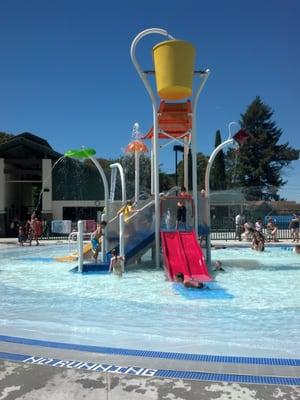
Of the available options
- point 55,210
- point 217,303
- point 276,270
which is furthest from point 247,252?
point 55,210

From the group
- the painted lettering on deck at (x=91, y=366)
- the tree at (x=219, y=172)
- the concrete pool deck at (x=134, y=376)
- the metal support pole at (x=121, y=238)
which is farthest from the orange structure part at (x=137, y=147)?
the tree at (x=219, y=172)

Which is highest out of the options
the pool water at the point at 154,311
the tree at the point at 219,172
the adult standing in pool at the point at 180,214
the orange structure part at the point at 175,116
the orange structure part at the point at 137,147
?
the tree at the point at 219,172

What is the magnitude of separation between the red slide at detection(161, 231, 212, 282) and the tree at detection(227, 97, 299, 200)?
180ft

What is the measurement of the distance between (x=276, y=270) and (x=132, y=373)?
10.3 meters

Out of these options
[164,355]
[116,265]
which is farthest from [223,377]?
[116,265]

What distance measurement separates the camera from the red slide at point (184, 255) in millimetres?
11419

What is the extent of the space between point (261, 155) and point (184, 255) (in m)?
58.7

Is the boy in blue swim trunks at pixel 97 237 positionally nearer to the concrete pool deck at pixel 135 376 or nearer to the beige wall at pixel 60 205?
the concrete pool deck at pixel 135 376

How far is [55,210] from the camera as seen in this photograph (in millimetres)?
37781

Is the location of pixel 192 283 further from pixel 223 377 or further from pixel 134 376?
pixel 134 376

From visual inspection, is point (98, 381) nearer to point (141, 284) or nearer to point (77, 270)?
point (141, 284)

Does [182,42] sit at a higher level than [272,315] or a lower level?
higher

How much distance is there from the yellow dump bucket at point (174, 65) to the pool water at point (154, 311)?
5.01m

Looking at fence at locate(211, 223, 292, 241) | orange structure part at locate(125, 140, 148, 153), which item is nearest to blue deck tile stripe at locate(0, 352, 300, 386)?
orange structure part at locate(125, 140, 148, 153)
